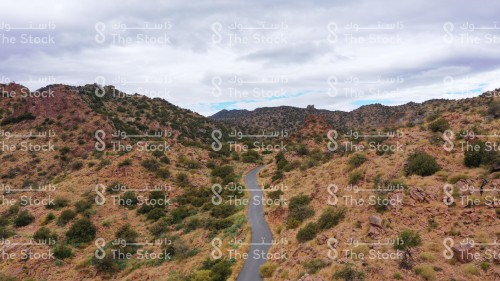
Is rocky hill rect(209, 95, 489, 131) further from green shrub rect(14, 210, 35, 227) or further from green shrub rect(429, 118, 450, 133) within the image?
green shrub rect(14, 210, 35, 227)

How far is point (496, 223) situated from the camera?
1758 centimetres

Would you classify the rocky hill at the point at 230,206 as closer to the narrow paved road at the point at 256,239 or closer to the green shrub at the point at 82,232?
the green shrub at the point at 82,232

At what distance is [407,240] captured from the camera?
18922mm

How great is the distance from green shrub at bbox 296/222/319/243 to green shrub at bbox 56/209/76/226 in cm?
2735

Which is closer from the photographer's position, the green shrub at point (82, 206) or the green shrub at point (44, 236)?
the green shrub at point (44, 236)

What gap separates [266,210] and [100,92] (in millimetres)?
84946

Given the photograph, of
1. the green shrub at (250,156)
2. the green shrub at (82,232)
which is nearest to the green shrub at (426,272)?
the green shrub at (82,232)

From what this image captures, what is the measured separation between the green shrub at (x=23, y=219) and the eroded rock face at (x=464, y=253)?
42711 millimetres

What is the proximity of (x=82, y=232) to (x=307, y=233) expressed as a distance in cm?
2467

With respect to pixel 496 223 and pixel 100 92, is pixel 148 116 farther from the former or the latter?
pixel 496 223

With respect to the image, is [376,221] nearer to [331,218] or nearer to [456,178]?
[331,218]

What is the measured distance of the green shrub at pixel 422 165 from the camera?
2445 centimetres

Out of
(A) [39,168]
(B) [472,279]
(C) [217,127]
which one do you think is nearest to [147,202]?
(A) [39,168]

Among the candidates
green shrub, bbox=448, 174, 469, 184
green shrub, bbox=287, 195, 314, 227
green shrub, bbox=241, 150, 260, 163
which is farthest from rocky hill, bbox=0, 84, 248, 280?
green shrub, bbox=448, 174, 469, 184
